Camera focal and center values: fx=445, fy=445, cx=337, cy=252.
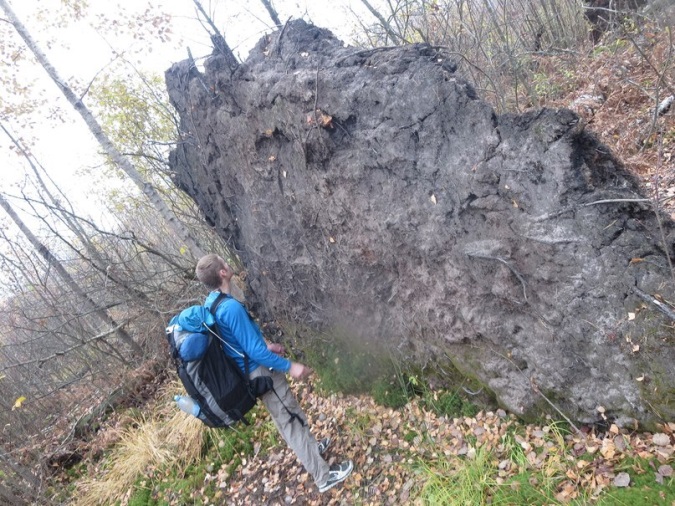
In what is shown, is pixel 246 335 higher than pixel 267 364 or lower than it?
higher

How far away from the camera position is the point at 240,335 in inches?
142

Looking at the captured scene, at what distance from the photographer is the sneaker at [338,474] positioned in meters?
4.06

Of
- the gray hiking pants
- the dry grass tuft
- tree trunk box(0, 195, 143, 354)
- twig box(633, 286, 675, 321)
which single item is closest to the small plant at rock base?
the gray hiking pants

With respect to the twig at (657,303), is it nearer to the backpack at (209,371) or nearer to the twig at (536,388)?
the twig at (536,388)

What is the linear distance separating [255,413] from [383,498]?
247cm

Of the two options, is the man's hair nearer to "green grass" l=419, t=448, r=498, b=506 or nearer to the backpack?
the backpack

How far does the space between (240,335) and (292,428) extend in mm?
1061

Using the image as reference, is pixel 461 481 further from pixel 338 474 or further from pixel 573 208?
pixel 573 208

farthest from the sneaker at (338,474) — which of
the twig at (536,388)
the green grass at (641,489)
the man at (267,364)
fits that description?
the green grass at (641,489)

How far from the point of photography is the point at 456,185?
11.3 feet

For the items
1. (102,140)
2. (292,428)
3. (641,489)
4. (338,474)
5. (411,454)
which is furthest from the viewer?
(102,140)

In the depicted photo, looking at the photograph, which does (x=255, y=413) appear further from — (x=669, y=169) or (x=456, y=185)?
(x=669, y=169)

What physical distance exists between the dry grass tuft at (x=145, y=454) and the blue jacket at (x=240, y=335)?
263cm

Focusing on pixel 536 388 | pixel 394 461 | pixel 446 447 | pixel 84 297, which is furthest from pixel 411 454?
pixel 84 297
